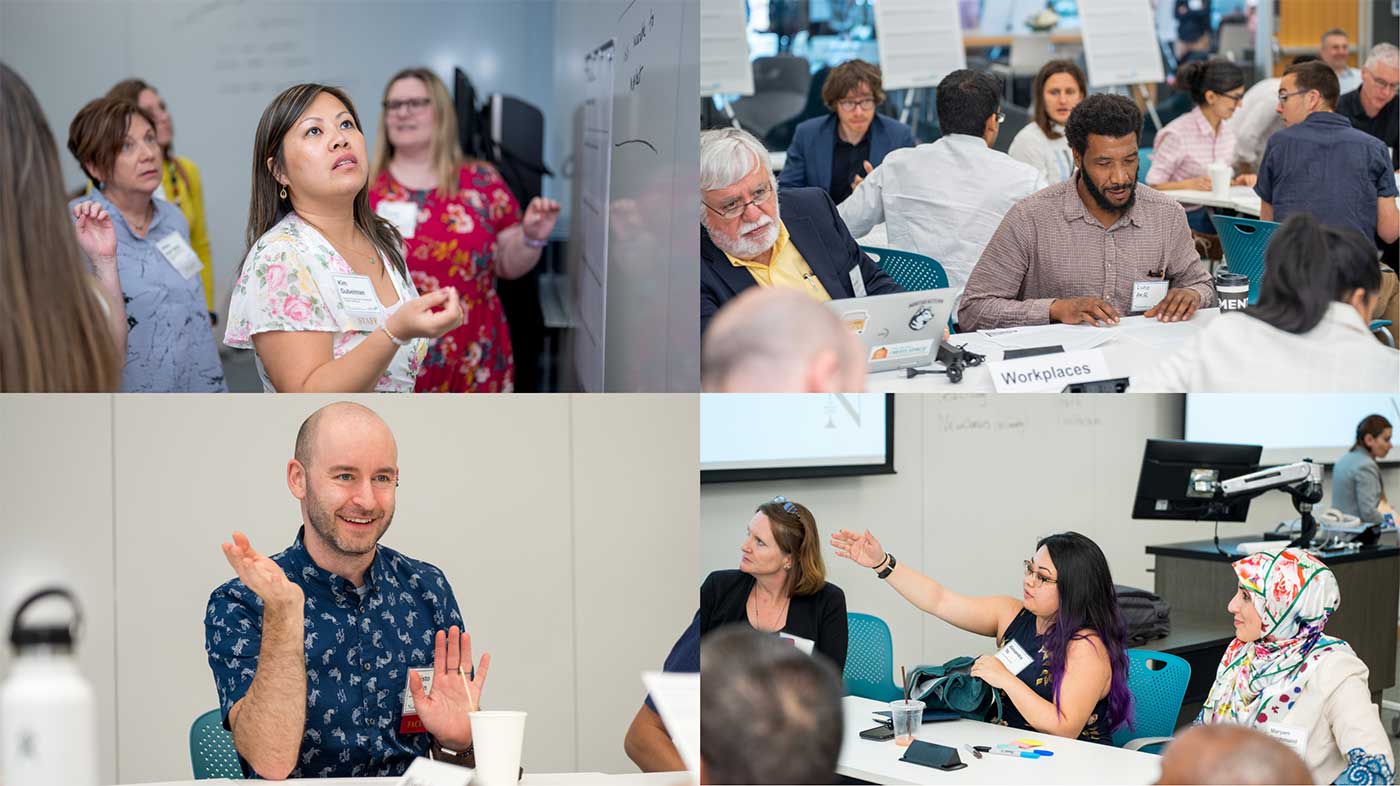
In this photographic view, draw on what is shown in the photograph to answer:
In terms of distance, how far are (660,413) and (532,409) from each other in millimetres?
255

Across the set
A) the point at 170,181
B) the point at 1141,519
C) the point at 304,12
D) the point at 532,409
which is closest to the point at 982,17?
the point at 304,12

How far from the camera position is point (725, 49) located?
5336 millimetres

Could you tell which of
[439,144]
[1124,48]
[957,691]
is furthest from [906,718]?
[1124,48]

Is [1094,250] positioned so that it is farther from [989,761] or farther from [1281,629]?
[989,761]

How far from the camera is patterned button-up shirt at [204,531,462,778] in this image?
2.26 m

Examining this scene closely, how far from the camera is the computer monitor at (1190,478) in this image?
2.74m

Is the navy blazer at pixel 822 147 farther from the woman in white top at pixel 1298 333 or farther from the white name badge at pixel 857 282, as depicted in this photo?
the woman in white top at pixel 1298 333

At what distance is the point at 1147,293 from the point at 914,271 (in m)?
0.58

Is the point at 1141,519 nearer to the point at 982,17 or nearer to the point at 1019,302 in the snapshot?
the point at 1019,302

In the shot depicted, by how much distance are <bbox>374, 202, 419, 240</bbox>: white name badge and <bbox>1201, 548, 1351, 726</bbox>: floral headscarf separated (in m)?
2.70

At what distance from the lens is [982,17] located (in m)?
8.51

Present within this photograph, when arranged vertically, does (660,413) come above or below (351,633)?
above

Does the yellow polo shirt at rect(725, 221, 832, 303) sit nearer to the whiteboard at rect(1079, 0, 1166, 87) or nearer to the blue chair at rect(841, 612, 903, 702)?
the blue chair at rect(841, 612, 903, 702)

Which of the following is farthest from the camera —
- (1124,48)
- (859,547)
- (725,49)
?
(1124,48)
